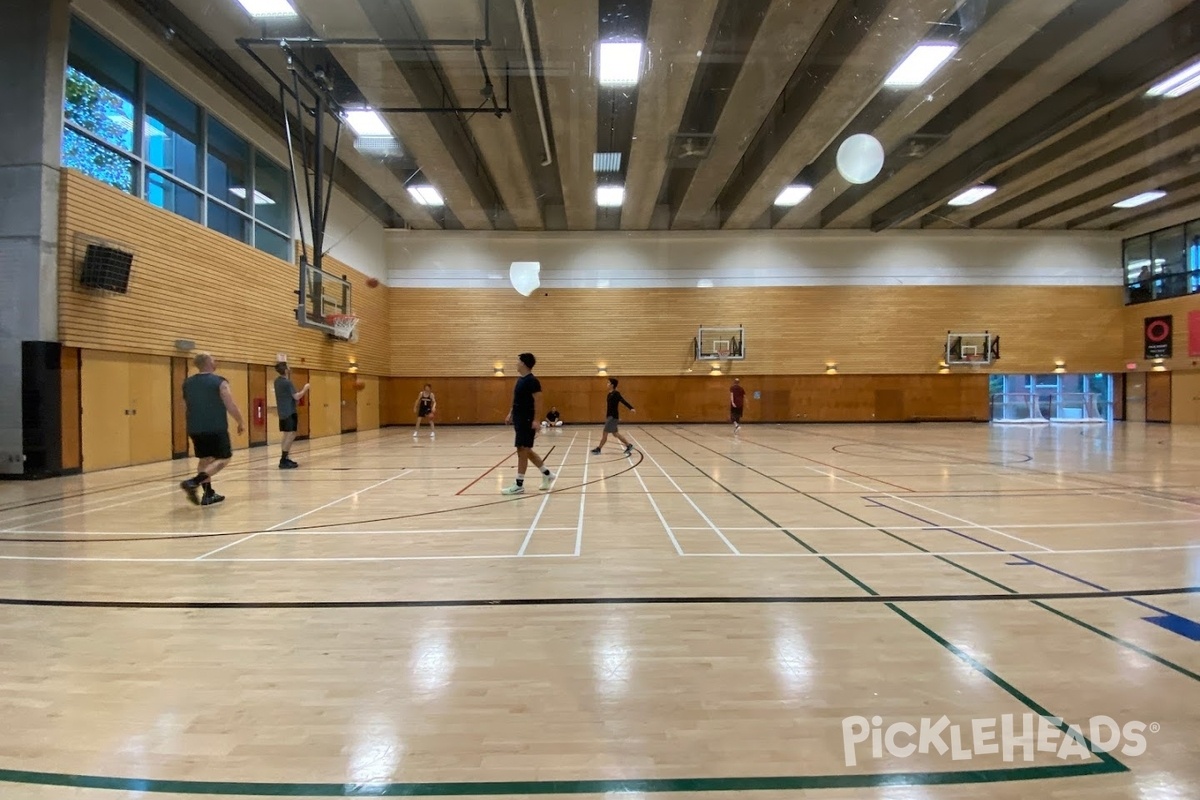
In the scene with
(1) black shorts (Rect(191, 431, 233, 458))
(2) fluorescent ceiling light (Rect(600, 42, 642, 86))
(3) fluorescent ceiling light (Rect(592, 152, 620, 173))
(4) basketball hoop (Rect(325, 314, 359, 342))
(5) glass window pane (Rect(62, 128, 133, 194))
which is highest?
(3) fluorescent ceiling light (Rect(592, 152, 620, 173))

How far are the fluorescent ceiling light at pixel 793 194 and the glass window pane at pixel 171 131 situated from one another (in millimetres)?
17850

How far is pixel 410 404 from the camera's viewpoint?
27922mm

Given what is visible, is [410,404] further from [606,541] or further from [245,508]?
[606,541]

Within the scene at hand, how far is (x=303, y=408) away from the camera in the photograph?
19.9 metres

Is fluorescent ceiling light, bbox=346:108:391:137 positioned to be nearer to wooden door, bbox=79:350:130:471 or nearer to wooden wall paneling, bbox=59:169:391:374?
wooden wall paneling, bbox=59:169:391:374

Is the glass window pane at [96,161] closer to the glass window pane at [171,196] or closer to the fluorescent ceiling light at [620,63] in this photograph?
the glass window pane at [171,196]

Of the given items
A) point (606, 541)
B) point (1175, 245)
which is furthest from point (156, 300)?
point (1175, 245)

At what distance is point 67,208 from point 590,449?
11.7 m

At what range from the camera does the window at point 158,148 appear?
36.7ft

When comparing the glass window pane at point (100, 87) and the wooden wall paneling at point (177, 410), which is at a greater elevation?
the glass window pane at point (100, 87)

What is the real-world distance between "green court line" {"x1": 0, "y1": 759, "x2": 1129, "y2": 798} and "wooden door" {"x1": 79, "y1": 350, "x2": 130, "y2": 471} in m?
12.0

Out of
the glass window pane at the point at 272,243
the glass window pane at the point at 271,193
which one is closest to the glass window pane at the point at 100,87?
the glass window pane at the point at 271,193

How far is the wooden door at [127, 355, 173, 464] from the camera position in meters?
12.7

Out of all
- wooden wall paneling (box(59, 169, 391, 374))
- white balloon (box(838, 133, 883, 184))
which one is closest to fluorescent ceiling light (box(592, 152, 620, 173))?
white balloon (box(838, 133, 883, 184))
